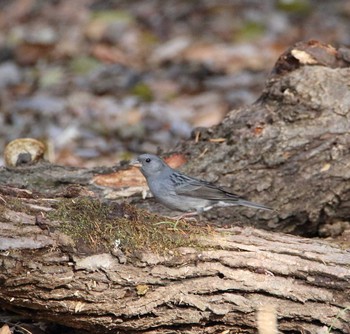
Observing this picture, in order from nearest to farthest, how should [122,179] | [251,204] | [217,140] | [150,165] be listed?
[251,204], [150,165], [122,179], [217,140]

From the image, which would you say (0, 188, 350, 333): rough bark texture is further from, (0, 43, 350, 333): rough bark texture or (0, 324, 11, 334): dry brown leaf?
(0, 324, 11, 334): dry brown leaf

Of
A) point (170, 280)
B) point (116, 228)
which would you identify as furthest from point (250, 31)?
point (170, 280)

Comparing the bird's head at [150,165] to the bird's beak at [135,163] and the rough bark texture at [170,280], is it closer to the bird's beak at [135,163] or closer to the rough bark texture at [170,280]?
the bird's beak at [135,163]

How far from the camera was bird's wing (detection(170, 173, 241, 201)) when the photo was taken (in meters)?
5.91

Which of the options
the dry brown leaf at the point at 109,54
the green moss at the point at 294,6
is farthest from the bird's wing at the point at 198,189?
the green moss at the point at 294,6

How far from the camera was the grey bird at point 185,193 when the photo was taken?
5918 mm

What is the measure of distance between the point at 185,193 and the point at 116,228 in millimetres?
1321

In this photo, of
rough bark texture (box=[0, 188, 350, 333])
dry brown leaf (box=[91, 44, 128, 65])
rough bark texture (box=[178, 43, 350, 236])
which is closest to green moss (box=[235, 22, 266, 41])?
dry brown leaf (box=[91, 44, 128, 65])

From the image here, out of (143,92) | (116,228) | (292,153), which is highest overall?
(143,92)

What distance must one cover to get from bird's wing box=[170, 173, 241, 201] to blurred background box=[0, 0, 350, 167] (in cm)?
360

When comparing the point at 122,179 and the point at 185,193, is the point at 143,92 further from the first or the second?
the point at 185,193

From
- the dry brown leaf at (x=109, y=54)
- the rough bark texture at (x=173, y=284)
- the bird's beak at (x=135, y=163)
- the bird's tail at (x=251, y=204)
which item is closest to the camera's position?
the rough bark texture at (x=173, y=284)

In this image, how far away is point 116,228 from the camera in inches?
187

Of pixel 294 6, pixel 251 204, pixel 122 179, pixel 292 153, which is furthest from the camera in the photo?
pixel 294 6
